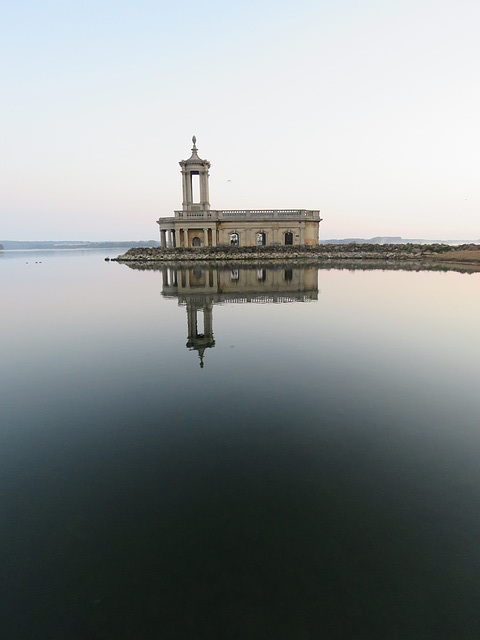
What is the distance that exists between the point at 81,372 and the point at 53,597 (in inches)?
317

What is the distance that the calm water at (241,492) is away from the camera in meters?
3.80

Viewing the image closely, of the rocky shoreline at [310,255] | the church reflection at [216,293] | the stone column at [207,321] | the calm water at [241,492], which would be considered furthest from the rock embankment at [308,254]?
the calm water at [241,492]

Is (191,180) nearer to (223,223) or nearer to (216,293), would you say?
(223,223)

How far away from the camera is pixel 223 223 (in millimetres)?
69375

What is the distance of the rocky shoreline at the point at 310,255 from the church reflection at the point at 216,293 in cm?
2612

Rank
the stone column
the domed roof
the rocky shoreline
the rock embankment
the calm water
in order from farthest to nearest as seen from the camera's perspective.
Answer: the domed roof, the rock embankment, the rocky shoreline, the stone column, the calm water

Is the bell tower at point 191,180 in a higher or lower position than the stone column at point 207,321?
higher

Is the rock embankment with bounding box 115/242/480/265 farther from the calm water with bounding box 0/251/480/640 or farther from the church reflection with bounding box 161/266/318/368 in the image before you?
the calm water with bounding box 0/251/480/640

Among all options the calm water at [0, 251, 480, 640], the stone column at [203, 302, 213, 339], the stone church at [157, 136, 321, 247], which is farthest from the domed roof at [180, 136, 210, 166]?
the calm water at [0, 251, 480, 640]

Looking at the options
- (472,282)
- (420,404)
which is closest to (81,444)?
(420,404)

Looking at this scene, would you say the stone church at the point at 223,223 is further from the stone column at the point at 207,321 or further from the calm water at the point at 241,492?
the calm water at the point at 241,492

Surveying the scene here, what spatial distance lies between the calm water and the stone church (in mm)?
57980

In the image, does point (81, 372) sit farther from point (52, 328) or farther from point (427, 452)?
point (427, 452)

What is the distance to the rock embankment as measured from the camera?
63656 mm
